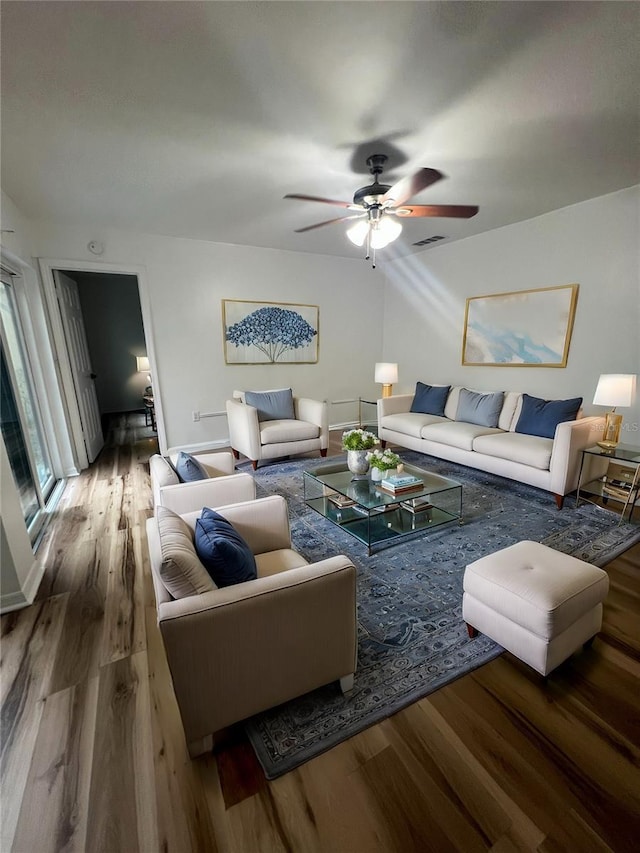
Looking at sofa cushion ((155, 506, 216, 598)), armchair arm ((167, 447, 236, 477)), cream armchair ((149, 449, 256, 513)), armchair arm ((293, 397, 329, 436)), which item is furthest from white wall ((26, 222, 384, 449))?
sofa cushion ((155, 506, 216, 598))

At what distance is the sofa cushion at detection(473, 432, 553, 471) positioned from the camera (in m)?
2.97

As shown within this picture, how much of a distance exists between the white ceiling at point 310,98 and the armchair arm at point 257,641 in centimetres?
211

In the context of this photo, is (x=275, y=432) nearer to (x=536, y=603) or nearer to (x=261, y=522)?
(x=261, y=522)

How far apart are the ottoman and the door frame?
398 centimetres

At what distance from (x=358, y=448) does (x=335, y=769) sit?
1867 mm

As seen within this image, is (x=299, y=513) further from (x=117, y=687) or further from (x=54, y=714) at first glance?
(x=54, y=714)

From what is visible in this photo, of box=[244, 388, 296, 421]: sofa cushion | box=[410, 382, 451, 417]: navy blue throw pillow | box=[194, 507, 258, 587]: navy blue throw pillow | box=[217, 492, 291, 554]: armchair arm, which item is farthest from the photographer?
box=[410, 382, 451, 417]: navy blue throw pillow

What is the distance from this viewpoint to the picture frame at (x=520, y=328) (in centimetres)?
354

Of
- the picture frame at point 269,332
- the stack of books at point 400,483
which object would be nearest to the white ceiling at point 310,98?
the picture frame at point 269,332

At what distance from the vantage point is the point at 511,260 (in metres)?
3.89

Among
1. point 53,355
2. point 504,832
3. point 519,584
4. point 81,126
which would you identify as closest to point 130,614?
point 504,832

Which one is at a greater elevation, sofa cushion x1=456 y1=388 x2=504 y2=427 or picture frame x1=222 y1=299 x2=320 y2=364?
picture frame x1=222 y1=299 x2=320 y2=364

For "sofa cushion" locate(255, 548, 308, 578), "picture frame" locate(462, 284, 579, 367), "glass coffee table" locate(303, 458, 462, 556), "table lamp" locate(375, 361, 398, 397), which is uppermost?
"picture frame" locate(462, 284, 579, 367)

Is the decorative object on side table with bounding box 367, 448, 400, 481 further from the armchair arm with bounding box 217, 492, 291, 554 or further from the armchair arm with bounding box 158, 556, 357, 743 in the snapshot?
the armchair arm with bounding box 158, 556, 357, 743
